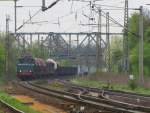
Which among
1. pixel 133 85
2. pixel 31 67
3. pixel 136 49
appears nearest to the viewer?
pixel 133 85

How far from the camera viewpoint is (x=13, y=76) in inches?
3334

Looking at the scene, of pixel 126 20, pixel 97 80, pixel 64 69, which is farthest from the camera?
pixel 64 69

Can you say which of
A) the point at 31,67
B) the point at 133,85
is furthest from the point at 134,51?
the point at 133,85

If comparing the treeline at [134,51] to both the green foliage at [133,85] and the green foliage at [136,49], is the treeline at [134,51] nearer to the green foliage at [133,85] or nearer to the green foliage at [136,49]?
the green foliage at [136,49]

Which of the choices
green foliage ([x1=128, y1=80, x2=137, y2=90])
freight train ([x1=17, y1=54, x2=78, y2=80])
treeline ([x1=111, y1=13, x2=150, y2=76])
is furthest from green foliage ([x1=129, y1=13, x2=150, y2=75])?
green foliage ([x1=128, y1=80, x2=137, y2=90])

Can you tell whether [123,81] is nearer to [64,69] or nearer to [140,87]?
[140,87]

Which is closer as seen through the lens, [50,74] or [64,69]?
[50,74]

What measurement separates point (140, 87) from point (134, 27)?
44.4 meters

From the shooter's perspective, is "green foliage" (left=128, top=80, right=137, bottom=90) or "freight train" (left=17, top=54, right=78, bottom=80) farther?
"freight train" (left=17, top=54, right=78, bottom=80)

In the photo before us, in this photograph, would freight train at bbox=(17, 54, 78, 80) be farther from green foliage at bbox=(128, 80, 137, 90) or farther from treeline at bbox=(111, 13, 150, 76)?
green foliage at bbox=(128, 80, 137, 90)

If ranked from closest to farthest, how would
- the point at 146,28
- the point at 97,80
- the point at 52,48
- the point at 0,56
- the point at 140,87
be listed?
the point at 140,87 < the point at 97,80 < the point at 0,56 < the point at 146,28 < the point at 52,48

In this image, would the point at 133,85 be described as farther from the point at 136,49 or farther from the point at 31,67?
the point at 136,49

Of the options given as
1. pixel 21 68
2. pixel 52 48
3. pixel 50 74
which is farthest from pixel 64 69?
pixel 52 48

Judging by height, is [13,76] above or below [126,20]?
below
